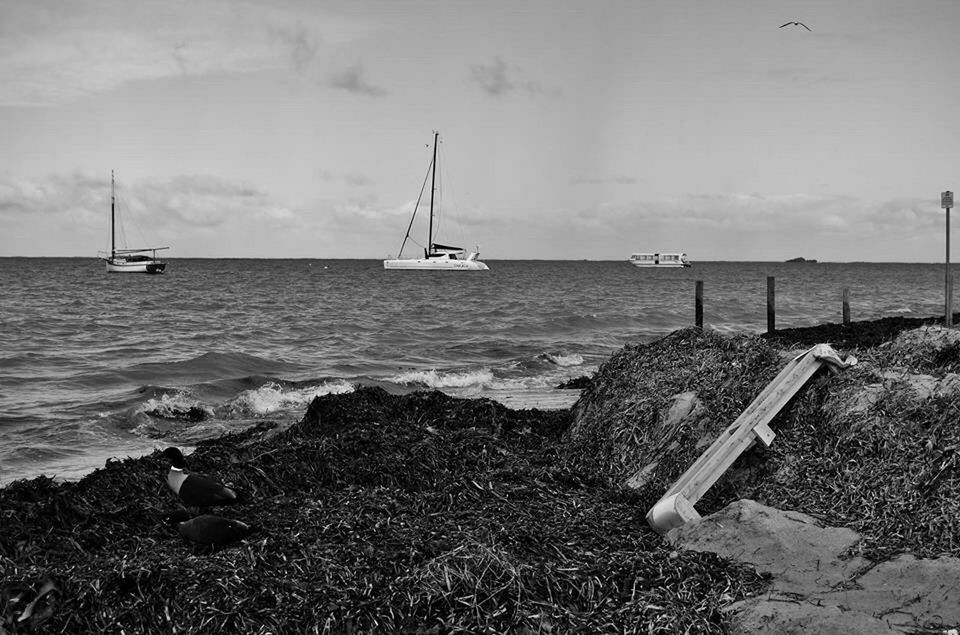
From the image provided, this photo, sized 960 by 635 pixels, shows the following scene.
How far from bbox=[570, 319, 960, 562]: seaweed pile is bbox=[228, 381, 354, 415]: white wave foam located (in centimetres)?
715

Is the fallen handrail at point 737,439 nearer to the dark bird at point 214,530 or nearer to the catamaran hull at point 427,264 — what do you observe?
the dark bird at point 214,530

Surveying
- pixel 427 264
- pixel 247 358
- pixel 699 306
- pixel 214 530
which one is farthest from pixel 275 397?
pixel 427 264

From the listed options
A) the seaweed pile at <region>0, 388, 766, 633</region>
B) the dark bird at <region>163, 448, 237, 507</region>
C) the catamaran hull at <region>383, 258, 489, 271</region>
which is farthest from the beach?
the catamaran hull at <region>383, 258, 489, 271</region>

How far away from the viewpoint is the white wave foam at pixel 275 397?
14.6m

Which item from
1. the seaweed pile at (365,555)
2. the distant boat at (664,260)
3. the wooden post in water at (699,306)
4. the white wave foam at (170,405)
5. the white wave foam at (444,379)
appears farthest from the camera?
the distant boat at (664,260)

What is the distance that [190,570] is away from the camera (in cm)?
471

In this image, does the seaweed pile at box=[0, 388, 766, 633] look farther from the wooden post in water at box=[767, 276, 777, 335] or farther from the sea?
the wooden post in water at box=[767, 276, 777, 335]

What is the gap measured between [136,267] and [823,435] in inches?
3501

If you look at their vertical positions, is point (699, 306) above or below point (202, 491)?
above

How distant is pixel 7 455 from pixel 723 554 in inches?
375

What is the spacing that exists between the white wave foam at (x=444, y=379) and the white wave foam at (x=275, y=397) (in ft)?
5.24

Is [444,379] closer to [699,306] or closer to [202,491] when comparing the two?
[699,306]

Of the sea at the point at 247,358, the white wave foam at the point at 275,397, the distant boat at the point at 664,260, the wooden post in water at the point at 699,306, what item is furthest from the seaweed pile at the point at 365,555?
the distant boat at the point at 664,260

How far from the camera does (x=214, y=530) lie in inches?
206
